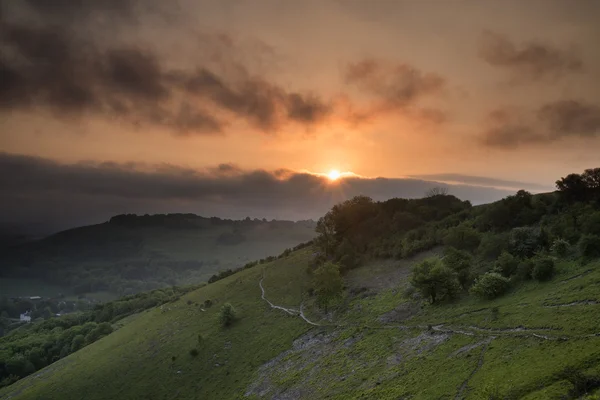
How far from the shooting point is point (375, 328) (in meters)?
60.7

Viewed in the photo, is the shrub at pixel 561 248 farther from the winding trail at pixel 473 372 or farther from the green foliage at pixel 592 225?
the winding trail at pixel 473 372

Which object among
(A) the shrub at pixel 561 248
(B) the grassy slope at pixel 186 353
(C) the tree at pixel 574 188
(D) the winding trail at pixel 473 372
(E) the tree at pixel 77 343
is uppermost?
(C) the tree at pixel 574 188

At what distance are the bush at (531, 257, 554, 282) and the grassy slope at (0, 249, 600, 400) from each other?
157 cm

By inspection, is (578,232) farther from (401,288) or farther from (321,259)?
(321,259)

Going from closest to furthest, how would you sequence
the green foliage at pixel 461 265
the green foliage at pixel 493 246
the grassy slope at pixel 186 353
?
the green foliage at pixel 461 265 → the green foliage at pixel 493 246 → the grassy slope at pixel 186 353

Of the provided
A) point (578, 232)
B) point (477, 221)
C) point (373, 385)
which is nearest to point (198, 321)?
point (373, 385)

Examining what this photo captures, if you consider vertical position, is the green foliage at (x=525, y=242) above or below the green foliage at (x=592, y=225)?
below

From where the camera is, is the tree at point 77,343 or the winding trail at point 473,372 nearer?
the winding trail at point 473,372

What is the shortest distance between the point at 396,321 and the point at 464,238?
31581 mm

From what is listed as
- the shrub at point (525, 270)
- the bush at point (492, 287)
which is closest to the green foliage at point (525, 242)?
the shrub at point (525, 270)

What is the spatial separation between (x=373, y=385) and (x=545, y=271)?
2954 cm

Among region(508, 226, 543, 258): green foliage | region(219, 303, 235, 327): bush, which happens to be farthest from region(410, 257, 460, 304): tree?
region(219, 303, 235, 327): bush

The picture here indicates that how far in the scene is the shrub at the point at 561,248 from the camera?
2201 inches

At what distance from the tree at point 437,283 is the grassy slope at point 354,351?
2.94 meters
